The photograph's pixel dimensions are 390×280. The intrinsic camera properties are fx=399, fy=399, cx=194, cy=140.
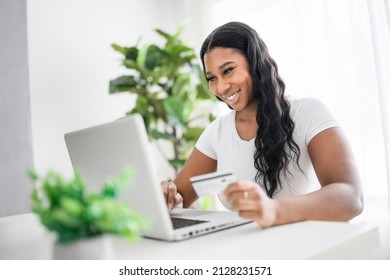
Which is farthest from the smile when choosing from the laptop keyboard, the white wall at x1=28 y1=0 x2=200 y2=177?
the white wall at x1=28 y1=0 x2=200 y2=177

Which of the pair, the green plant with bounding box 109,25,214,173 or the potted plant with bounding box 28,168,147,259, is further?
the green plant with bounding box 109,25,214,173

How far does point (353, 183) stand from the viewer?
104 centimetres

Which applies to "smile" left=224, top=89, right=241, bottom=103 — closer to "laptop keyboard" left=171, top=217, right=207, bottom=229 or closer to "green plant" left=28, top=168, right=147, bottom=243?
"laptop keyboard" left=171, top=217, right=207, bottom=229

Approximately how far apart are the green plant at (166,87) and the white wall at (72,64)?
21 centimetres

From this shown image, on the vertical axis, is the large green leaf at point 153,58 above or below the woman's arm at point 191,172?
above

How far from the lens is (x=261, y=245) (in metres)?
0.71

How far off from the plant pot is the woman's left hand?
0.96 feet

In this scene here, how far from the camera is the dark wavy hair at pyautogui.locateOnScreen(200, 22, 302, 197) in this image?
51.9 inches

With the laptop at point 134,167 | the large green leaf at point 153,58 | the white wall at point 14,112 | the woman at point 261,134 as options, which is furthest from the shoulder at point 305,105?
the white wall at point 14,112

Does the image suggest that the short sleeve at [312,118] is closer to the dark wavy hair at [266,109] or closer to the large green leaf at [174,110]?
the dark wavy hair at [266,109]

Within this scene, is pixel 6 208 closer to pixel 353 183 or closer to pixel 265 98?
pixel 265 98

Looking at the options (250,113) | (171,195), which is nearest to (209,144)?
(250,113)

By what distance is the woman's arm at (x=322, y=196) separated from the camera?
30.7 inches

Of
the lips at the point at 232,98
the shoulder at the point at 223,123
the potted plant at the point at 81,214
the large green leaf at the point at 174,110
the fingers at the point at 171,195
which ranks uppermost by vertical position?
the large green leaf at the point at 174,110
